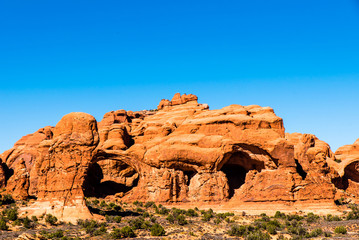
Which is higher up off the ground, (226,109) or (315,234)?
(226,109)

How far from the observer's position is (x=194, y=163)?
48.1 m

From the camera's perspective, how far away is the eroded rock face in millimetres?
34469

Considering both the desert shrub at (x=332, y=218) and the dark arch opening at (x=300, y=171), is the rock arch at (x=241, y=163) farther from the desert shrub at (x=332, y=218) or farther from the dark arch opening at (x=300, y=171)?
the desert shrub at (x=332, y=218)

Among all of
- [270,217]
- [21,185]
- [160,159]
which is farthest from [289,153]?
[21,185]

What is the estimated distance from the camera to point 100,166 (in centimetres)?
5738

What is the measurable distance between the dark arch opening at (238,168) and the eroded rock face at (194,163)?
0.13 m

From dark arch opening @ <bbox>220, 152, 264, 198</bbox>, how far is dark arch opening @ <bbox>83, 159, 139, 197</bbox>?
47.0 ft

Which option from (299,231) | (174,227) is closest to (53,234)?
(174,227)

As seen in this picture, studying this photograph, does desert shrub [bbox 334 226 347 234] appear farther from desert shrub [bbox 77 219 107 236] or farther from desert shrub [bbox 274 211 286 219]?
desert shrub [bbox 77 219 107 236]

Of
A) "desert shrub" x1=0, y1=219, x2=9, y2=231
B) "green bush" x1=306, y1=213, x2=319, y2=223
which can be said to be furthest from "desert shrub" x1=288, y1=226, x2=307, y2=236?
"desert shrub" x1=0, y1=219, x2=9, y2=231

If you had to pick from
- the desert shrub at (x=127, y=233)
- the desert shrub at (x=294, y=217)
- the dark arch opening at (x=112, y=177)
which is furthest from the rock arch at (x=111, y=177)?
the desert shrub at (x=127, y=233)

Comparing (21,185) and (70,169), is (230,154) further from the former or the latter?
(21,185)

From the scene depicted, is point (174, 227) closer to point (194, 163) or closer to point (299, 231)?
point (299, 231)

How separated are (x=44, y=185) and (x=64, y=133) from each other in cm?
475
